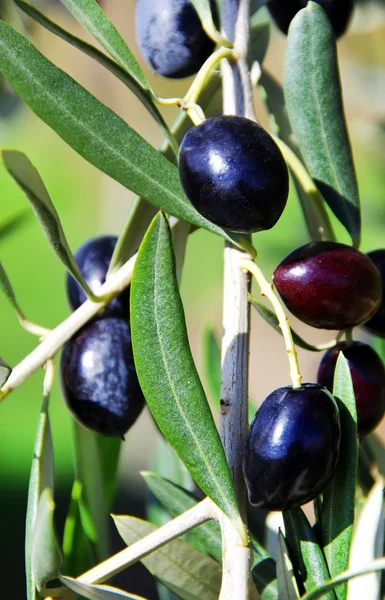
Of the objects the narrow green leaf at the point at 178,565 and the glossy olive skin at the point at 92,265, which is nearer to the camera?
the narrow green leaf at the point at 178,565

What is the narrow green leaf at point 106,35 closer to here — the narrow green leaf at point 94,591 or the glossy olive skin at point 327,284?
the glossy olive skin at point 327,284

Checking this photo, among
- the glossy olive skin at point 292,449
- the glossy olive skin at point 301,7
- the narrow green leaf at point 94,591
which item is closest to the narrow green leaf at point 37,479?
the narrow green leaf at point 94,591

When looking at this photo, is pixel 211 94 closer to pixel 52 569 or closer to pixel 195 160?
pixel 195 160

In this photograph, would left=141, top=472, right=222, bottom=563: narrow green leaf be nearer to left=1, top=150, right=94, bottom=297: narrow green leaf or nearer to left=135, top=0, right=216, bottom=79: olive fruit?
left=1, top=150, right=94, bottom=297: narrow green leaf

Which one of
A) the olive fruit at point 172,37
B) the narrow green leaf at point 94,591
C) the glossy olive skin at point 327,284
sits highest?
the olive fruit at point 172,37

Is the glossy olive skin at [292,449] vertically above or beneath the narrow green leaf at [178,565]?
above

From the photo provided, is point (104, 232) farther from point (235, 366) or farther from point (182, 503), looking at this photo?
point (235, 366)

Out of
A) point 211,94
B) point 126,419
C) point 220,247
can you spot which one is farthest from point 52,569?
point 220,247
